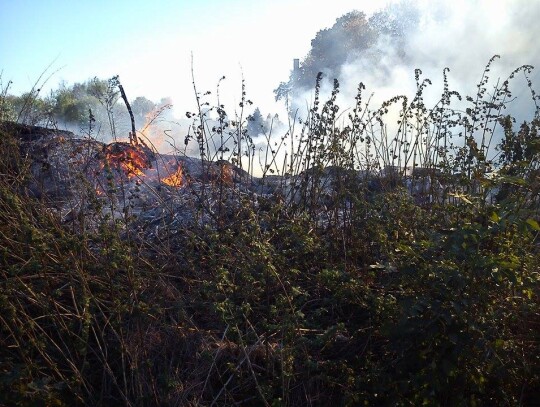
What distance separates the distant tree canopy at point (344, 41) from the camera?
1113 inches

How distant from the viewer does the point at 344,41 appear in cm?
3003

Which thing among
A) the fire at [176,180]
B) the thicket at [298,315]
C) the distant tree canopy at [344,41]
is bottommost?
the thicket at [298,315]

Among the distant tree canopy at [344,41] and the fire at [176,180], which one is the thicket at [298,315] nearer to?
the fire at [176,180]

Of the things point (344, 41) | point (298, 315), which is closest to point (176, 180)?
point (298, 315)

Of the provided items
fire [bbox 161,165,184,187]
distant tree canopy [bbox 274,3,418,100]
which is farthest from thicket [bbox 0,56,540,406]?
distant tree canopy [bbox 274,3,418,100]

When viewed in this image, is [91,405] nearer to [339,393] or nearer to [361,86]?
[339,393]

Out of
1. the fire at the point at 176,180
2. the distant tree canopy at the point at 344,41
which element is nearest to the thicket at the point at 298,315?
the fire at the point at 176,180

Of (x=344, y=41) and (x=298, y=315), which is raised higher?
(x=344, y=41)

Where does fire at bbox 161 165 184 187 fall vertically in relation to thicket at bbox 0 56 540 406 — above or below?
above

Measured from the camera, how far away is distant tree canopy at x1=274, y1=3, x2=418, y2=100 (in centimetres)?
2828

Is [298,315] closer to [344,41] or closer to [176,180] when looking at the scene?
[176,180]

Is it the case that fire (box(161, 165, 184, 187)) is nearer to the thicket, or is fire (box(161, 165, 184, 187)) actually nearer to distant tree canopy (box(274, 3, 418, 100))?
the thicket

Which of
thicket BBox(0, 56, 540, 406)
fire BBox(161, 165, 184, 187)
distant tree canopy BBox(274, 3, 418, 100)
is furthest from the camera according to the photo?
distant tree canopy BBox(274, 3, 418, 100)

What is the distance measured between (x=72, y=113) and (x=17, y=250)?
2239cm
